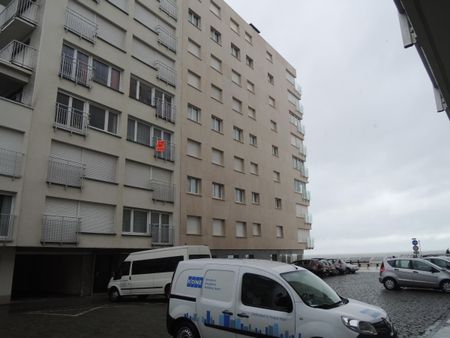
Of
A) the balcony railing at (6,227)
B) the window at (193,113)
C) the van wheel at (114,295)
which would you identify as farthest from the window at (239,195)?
the balcony railing at (6,227)

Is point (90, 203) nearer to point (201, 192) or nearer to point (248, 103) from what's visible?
point (201, 192)

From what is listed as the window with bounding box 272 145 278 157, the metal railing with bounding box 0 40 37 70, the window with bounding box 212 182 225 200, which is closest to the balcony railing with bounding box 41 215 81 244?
the metal railing with bounding box 0 40 37 70

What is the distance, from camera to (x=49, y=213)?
18.0 m

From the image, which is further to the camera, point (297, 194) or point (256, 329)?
point (297, 194)

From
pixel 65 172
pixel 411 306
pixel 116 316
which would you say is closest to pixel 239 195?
pixel 65 172

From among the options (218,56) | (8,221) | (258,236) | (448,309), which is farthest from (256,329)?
(218,56)

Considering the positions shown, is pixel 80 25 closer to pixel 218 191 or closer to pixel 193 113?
pixel 193 113

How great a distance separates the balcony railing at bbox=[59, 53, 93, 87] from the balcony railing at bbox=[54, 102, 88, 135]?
1.55 metres

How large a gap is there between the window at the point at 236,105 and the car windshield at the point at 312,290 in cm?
2746

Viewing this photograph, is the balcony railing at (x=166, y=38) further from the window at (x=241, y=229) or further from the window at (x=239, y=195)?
the window at (x=241, y=229)

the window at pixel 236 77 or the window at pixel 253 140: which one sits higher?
the window at pixel 236 77

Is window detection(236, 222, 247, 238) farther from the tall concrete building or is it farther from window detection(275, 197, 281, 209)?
window detection(275, 197, 281, 209)

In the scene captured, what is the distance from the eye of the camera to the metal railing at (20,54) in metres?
18.9

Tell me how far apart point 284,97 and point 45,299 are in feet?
104
